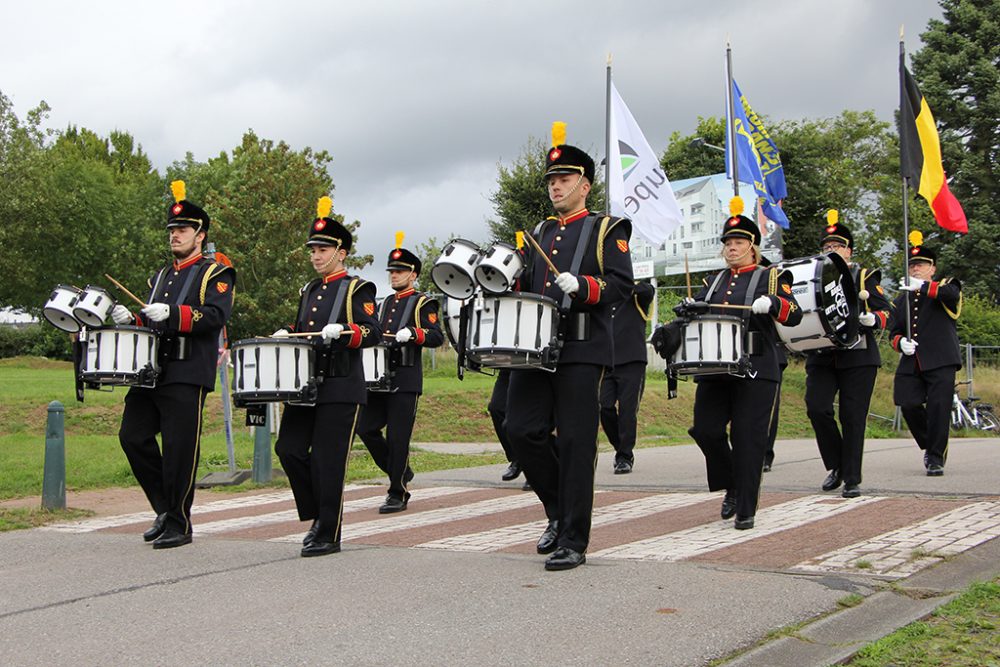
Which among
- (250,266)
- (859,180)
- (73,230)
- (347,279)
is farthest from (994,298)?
(347,279)

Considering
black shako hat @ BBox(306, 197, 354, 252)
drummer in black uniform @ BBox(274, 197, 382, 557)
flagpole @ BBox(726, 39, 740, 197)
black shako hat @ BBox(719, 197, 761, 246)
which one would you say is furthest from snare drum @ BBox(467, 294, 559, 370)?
flagpole @ BBox(726, 39, 740, 197)

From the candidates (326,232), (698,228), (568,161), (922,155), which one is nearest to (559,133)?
(568,161)

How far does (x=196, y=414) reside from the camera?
7.74 meters

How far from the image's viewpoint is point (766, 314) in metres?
8.02

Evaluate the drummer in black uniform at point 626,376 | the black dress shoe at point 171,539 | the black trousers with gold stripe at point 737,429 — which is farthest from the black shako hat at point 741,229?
the black dress shoe at point 171,539

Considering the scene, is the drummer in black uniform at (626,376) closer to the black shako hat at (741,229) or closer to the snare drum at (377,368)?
the black shako hat at (741,229)

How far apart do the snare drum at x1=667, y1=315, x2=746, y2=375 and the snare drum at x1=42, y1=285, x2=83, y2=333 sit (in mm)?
4259

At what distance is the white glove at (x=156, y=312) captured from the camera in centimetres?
727

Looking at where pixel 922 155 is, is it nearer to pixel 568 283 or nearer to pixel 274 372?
pixel 568 283

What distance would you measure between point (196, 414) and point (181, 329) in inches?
25.2

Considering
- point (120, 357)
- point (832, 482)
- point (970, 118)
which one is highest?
point (970, 118)

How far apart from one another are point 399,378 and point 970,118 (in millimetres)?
42567

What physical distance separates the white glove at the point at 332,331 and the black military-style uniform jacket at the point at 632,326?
400 centimetres

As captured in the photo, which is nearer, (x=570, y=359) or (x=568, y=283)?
(x=568, y=283)
